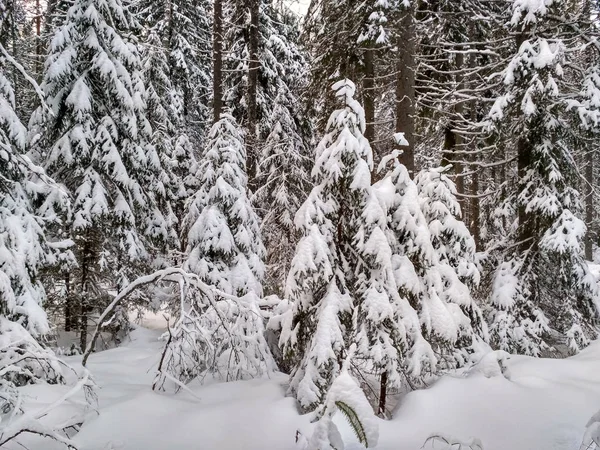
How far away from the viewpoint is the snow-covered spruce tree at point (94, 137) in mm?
10164

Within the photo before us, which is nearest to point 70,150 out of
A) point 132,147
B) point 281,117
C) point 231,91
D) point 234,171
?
→ point 132,147

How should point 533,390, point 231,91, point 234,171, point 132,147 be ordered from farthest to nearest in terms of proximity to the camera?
point 231,91, point 132,147, point 234,171, point 533,390

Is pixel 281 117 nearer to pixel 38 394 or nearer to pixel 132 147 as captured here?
pixel 132 147

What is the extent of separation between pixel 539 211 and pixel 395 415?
562 cm

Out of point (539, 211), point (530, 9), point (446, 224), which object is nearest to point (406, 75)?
point (530, 9)

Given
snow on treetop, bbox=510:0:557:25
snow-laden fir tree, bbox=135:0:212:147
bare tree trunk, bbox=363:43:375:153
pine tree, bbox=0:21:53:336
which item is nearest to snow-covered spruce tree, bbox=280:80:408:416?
pine tree, bbox=0:21:53:336

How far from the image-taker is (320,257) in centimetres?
474

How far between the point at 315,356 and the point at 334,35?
7217 mm

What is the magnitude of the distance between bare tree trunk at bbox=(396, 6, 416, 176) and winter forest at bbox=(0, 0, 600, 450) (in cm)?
5

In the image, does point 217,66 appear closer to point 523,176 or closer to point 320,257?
point 523,176

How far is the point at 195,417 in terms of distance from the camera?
14.3 ft

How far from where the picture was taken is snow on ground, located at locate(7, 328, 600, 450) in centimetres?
392

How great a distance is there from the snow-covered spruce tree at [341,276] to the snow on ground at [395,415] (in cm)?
50

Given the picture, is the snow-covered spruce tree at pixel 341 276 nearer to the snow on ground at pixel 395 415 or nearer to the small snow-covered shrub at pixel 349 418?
the snow on ground at pixel 395 415
